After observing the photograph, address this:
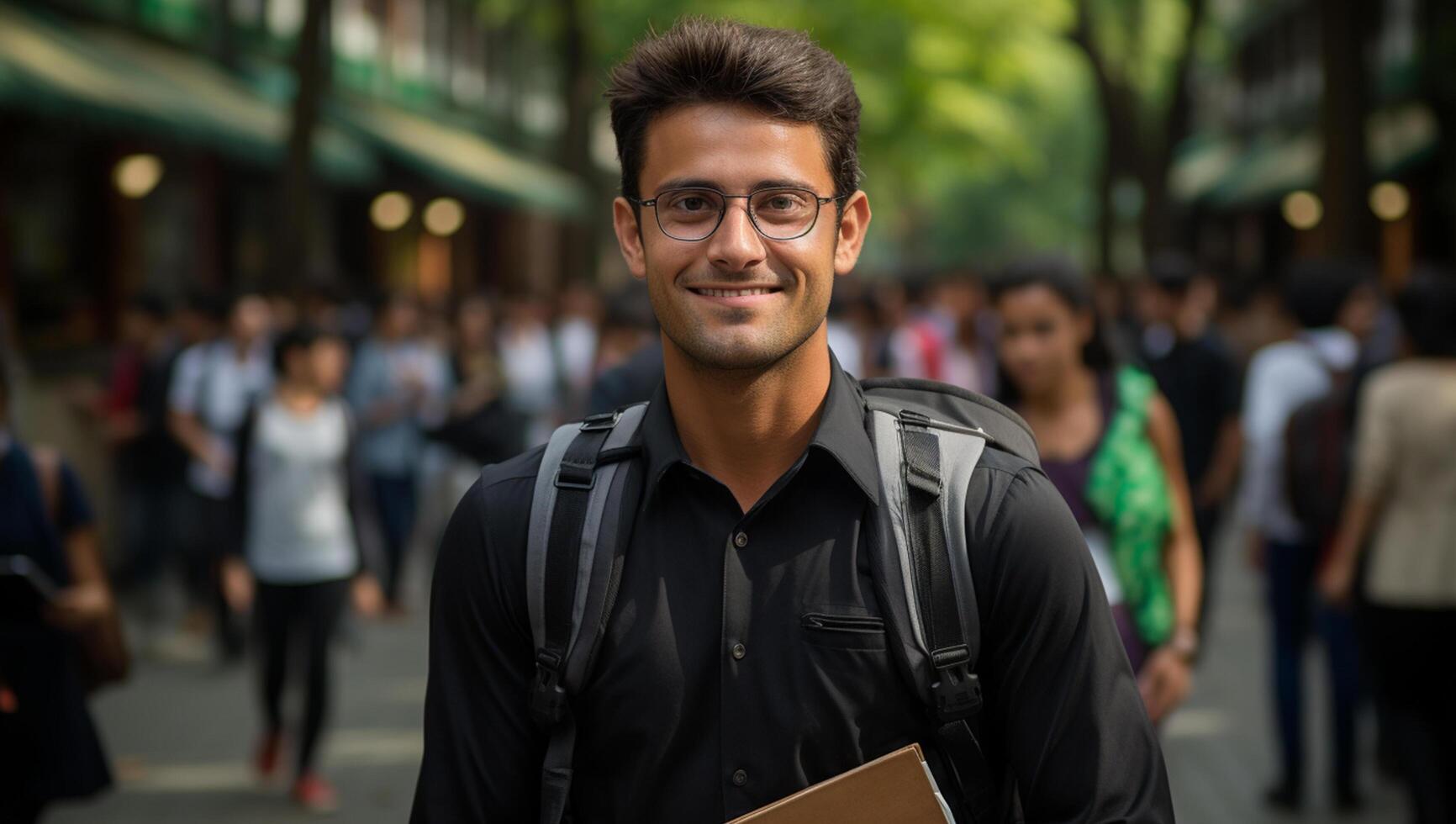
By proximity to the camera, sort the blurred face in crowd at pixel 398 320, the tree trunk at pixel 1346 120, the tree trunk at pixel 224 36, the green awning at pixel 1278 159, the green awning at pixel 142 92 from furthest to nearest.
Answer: the green awning at pixel 1278 159 → the tree trunk at pixel 224 36 → the tree trunk at pixel 1346 120 → the blurred face in crowd at pixel 398 320 → the green awning at pixel 142 92

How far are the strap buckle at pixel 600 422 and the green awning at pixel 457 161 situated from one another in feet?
70.4

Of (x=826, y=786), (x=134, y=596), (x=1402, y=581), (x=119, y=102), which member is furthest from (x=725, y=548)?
(x=119, y=102)

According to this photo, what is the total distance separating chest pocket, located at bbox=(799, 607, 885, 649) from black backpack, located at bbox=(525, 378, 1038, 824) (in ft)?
0.09

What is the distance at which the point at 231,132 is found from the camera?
17109 millimetres

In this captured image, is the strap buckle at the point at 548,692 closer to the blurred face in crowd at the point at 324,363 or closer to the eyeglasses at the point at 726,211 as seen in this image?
the eyeglasses at the point at 726,211

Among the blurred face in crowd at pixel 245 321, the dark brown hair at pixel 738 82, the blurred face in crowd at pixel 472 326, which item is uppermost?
the dark brown hair at pixel 738 82

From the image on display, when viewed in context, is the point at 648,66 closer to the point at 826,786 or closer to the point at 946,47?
the point at 826,786

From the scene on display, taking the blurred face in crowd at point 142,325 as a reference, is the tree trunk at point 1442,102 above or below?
above

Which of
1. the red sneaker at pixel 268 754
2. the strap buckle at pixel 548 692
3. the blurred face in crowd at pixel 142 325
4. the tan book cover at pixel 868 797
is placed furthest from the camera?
the blurred face in crowd at pixel 142 325

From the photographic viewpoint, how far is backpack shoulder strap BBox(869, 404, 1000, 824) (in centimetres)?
225

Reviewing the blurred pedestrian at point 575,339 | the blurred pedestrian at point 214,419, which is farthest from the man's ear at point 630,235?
the blurred pedestrian at point 575,339

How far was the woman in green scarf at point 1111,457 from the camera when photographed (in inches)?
193

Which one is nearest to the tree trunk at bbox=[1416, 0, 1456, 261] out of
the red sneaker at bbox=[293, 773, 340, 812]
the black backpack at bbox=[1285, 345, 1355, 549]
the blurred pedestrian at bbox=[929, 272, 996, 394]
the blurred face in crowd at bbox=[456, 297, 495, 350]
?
the blurred pedestrian at bbox=[929, 272, 996, 394]

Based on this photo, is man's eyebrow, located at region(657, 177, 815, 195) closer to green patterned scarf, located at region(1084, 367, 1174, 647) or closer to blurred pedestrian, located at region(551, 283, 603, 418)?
green patterned scarf, located at region(1084, 367, 1174, 647)
